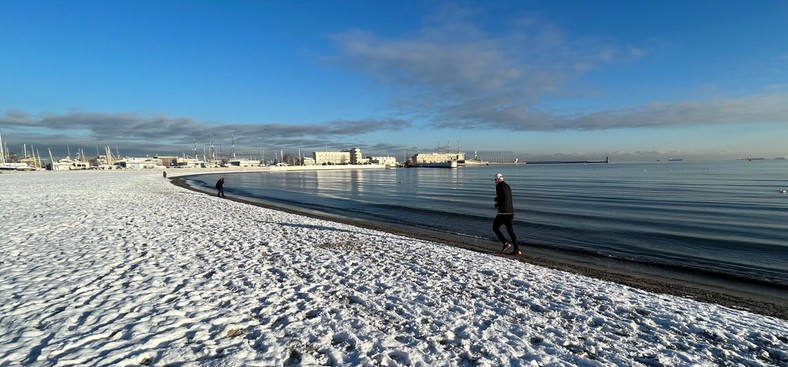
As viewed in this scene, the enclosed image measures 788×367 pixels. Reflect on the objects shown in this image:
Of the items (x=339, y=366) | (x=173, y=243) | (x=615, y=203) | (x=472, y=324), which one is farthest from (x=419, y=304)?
(x=615, y=203)

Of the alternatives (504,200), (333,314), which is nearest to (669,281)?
(504,200)

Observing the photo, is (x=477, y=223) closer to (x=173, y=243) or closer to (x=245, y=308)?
(x=173, y=243)

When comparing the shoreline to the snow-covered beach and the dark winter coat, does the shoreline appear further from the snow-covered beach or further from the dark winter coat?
the dark winter coat

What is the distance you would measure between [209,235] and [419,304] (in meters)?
8.47

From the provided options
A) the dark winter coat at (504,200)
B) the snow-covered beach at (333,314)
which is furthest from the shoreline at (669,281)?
the dark winter coat at (504,200)

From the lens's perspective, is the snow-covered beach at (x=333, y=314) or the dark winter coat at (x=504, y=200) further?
the dark winter coat at (x=504, y=200)

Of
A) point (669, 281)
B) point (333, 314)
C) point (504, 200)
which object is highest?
point (504, 200)

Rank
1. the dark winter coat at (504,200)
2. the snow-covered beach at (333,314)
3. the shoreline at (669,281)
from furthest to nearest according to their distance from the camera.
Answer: the dark winter coat at (504,200)
the shoreline at (669,281)
the snow-covered beach at (333,314)

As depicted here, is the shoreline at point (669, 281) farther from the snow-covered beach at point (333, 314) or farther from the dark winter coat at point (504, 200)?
the dark winter coat at point (504, 200)

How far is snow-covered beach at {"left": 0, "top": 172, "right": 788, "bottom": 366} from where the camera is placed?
14.6 ft

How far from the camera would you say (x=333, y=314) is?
18.5 feet

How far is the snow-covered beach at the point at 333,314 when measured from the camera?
175 inches

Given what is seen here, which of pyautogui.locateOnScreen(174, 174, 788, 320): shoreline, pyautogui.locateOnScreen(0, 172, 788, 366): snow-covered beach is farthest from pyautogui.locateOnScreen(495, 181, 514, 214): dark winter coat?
pyautogui.locateOnScreen(0, 172, 788, 366): snow-covered beach

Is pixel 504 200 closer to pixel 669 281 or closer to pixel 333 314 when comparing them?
pixel 669 281
